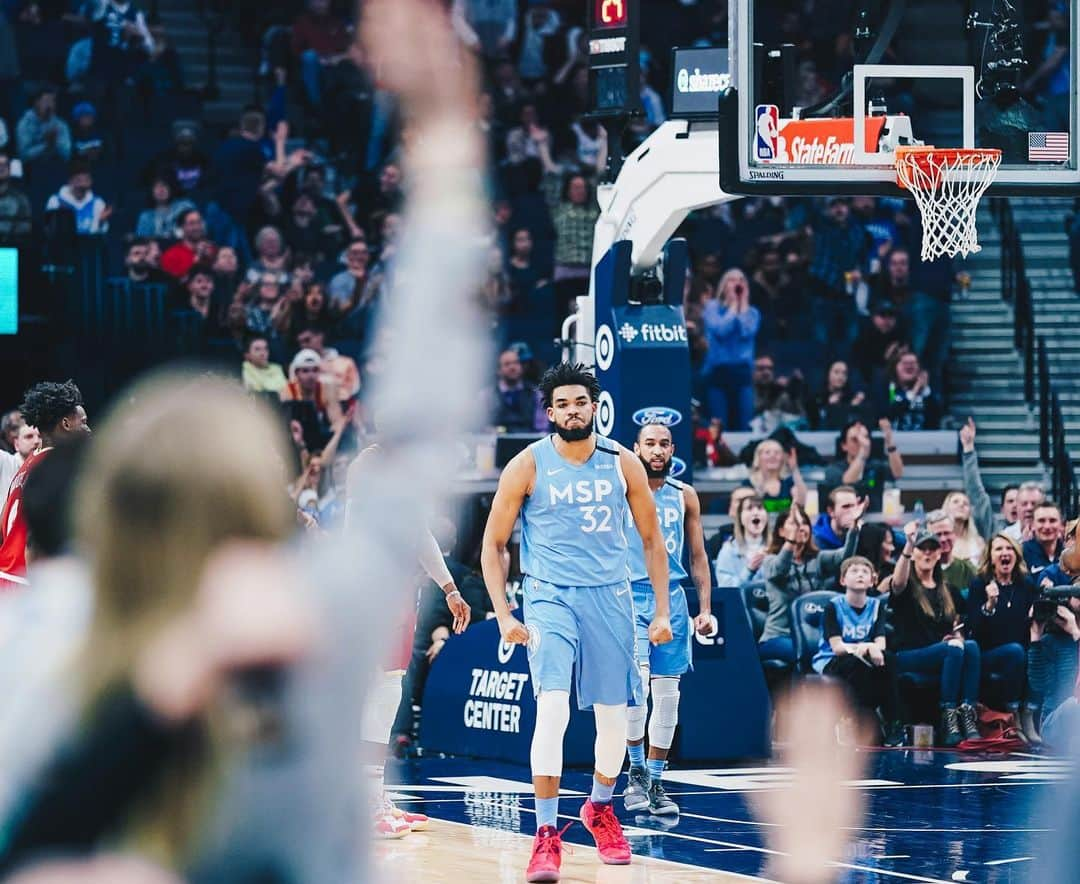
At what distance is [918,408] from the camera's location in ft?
62.3

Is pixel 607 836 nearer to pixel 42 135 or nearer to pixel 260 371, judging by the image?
pixel 260 371

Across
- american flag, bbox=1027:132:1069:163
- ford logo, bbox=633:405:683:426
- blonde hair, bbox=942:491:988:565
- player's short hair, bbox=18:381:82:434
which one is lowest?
blonde hair, bbox=942:491:988:565

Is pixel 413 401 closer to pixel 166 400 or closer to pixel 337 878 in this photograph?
pixel 166 400

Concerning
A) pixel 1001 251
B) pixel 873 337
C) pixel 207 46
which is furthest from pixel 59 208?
pixel 1001 251

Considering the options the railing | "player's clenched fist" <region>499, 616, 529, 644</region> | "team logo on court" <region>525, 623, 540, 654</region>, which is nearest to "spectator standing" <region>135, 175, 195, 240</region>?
the railing

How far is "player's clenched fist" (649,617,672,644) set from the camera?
9191 mm

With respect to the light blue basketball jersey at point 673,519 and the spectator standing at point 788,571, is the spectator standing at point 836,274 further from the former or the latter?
the light blue basketball jersey at point 673,519

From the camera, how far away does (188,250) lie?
1816 cm

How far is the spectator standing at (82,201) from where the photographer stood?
18.3 meters

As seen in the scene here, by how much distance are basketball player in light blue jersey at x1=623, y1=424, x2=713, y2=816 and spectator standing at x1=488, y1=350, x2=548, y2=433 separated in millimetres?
6719

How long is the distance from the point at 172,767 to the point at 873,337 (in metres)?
17.5

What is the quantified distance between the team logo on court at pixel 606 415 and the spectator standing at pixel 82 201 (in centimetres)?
693

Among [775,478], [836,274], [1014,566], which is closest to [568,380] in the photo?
[1014,566]

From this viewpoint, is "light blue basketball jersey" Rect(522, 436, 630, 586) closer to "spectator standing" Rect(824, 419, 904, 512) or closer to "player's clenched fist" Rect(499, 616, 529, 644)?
"player's clenched fist" Rect(499, 616, 529, 644)
